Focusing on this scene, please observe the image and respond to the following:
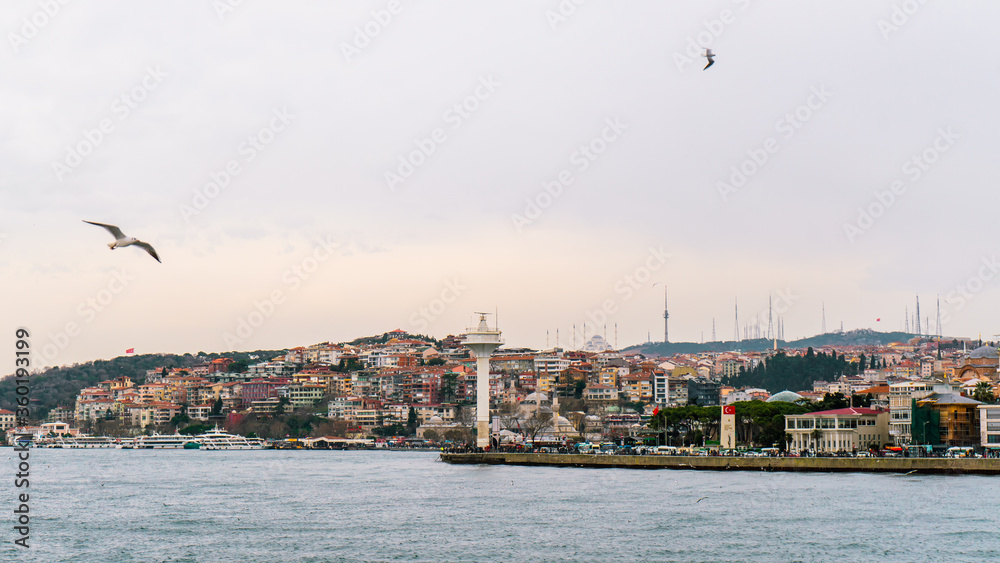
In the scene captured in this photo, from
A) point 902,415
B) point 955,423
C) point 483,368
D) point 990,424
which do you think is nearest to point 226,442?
point 483,368

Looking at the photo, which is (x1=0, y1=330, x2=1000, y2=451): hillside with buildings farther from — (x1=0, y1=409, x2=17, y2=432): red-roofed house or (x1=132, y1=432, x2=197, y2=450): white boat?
(x1=132, y1=432, x2=197, y2=450): white boat

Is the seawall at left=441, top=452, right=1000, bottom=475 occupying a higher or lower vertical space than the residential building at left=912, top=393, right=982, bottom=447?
lower

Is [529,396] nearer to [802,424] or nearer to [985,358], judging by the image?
[985,358]

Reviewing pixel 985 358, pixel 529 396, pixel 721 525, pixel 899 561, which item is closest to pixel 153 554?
pixel 721 525

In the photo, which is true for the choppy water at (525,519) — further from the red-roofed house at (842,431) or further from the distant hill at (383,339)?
the distant hill at (383,339)

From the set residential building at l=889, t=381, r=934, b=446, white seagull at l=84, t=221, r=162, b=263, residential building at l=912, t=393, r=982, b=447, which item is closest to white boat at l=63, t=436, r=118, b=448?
residential building at l=889, t=381, r=934, b=446

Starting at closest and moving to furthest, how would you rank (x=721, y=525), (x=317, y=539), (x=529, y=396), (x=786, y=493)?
(x=317, y=539) → (x=721, y=525) → (x=786, y=493) → (x=529, y=396)
